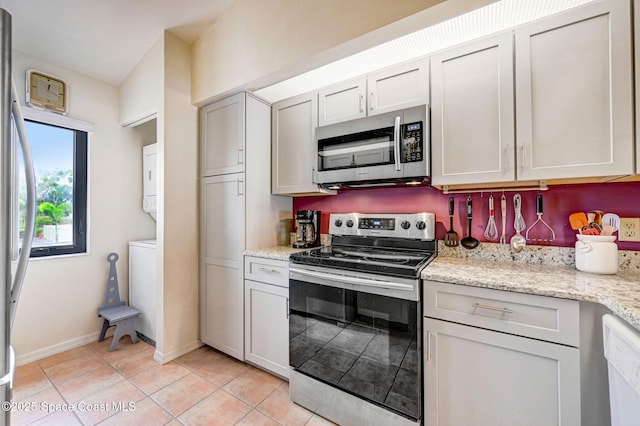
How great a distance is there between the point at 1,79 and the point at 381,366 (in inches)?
72.3

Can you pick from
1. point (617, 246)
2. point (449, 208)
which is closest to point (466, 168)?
point (449, 208)

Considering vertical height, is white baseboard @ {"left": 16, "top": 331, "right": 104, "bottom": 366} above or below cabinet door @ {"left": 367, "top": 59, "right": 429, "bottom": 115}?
below

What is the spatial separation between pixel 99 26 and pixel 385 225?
2.79 meters

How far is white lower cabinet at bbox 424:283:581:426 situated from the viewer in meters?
1.09

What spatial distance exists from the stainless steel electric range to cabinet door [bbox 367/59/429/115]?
0.77 m

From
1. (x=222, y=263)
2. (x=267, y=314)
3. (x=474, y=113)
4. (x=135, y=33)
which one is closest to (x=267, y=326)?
(x=267, y=314)

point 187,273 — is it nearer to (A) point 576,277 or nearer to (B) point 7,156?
(B) point 7,156

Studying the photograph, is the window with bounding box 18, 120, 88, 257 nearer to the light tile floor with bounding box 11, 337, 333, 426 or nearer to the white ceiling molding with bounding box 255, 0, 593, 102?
the light tile floor with bounding box 11, 337, 333, 426

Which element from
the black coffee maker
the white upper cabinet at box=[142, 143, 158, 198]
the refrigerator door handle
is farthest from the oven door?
the white upper cabinet at box=[142, 143, 158, 198]

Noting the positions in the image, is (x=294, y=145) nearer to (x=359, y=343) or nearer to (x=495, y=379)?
(x=359, y=343)

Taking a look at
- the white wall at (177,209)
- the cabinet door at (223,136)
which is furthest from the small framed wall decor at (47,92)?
the cabinet door at (223,136)

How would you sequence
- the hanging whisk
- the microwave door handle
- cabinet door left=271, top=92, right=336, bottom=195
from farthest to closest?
cabinet door left=271, top=92, right=336, bottom=195
the microwave door handle
the hanging whisk

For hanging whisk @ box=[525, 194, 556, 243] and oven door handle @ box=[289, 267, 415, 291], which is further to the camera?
hanging whisk @ box=[525, 194, 556, 243]

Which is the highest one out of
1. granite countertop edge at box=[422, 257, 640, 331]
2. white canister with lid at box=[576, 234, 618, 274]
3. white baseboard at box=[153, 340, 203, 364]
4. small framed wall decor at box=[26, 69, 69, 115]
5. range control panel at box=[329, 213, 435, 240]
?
small framed wall decor at box=[26, 69, 69, 115]
